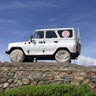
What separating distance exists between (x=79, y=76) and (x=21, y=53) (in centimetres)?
437

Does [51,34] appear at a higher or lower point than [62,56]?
higher

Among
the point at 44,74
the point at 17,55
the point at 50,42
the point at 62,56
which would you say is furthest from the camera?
the point at 17,55

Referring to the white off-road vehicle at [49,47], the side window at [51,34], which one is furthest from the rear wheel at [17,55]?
the side window at [51,34]

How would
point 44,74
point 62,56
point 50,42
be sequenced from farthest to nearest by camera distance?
point 50,42
point 62,56
point 44,74

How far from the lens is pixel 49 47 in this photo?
21500 mm

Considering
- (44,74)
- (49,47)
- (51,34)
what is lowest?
(44,74)

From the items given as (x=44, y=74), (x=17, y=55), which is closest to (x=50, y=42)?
(x=17, y=55)

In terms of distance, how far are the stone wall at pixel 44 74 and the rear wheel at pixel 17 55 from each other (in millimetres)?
1992

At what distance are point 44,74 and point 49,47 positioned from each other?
2482mm

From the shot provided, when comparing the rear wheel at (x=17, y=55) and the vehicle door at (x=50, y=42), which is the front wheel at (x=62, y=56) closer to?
the vehicle door at (x=50, y=42)

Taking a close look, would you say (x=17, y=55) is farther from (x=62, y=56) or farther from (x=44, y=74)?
(x=44, y=74)

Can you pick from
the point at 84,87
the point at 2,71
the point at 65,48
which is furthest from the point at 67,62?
the point at 84,87

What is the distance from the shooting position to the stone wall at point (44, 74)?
19062 mm

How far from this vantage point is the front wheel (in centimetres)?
2128
